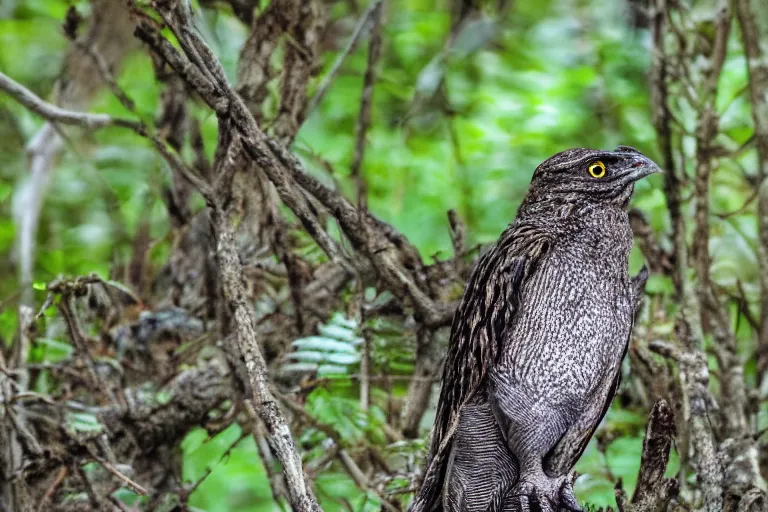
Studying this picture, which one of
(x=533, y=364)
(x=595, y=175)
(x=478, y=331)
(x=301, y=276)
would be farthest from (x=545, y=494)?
(x=301, y=276)

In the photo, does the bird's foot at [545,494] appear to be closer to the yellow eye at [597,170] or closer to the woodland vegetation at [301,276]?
the woodland vegetation at [301,276]

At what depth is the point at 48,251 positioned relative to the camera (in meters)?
6.14

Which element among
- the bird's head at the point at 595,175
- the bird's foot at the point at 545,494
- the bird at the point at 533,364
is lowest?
the bird's foot at the point at 545,494

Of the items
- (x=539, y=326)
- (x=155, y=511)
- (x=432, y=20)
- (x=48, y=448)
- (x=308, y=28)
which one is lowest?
(x=155, y=511)

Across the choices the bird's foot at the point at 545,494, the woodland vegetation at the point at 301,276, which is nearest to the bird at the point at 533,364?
the bird's foot at the point at 545,494

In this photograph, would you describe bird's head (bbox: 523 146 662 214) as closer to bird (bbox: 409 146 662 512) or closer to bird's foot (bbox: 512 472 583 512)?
bird (bbox: 409 146 662 512)

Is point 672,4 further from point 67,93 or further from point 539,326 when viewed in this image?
point 67,93

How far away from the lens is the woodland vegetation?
365 cm

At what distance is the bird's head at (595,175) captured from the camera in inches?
124

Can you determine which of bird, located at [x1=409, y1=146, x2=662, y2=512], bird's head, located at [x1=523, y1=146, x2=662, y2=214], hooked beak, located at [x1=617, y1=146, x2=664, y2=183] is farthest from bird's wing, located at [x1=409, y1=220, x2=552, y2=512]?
hooked beak, located at [x1=617, y1=146, x2=664, y2=183]

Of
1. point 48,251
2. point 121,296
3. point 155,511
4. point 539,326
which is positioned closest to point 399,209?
point 121,296

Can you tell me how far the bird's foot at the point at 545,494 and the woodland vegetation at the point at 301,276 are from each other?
0.19 m

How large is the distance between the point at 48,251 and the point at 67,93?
3.59 feet

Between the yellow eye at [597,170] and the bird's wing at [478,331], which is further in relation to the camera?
the yellow eye at [597,170]
